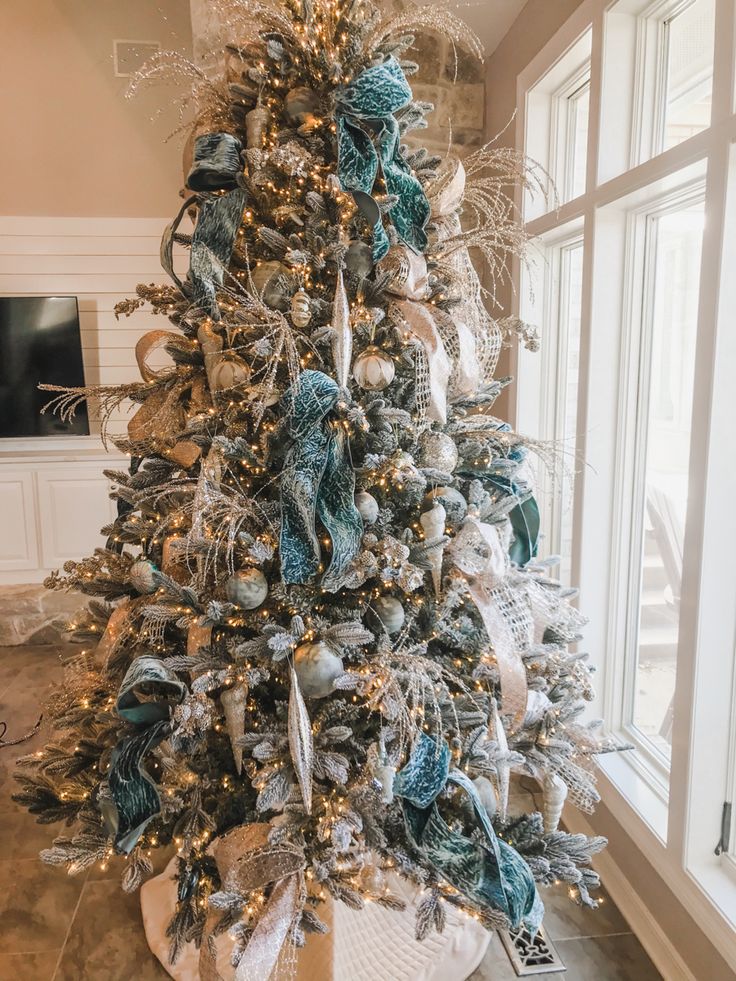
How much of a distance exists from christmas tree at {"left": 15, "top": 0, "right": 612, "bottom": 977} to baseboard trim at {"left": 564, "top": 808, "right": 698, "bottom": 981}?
0.65 m

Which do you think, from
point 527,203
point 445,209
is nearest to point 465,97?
point 527,203

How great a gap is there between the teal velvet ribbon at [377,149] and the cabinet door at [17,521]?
316 centimetres

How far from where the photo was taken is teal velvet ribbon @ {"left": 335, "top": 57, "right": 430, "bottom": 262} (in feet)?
4.00

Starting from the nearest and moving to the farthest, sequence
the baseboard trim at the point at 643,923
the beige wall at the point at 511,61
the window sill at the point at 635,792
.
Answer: the baseboard trim at the point at 643,923
the window sill at the point at 635,792
the beige wall at the point at 511,61

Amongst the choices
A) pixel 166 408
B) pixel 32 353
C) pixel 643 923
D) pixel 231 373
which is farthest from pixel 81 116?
pixel 643 923

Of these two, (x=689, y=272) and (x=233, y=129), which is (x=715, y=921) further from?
(x=233, y=129)

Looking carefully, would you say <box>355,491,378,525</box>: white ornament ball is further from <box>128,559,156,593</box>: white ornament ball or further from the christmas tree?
<box>128,559,156,593</box>: white ornament ball

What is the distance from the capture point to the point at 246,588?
1.17m

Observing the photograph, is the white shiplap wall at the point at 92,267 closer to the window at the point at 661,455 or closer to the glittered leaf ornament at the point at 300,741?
the window at the point at 661,455

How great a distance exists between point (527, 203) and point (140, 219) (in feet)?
7.66

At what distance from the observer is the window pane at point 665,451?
1.85 meters

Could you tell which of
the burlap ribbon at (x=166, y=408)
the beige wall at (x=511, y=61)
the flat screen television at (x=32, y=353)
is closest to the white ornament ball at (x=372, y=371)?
the burlap ribbon at (x=166, y=408)

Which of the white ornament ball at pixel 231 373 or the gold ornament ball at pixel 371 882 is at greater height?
the white ornament ball at pixel 231 373

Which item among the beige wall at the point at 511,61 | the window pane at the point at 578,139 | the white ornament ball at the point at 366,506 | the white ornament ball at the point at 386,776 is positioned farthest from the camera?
the window pane at the point at 578,139
